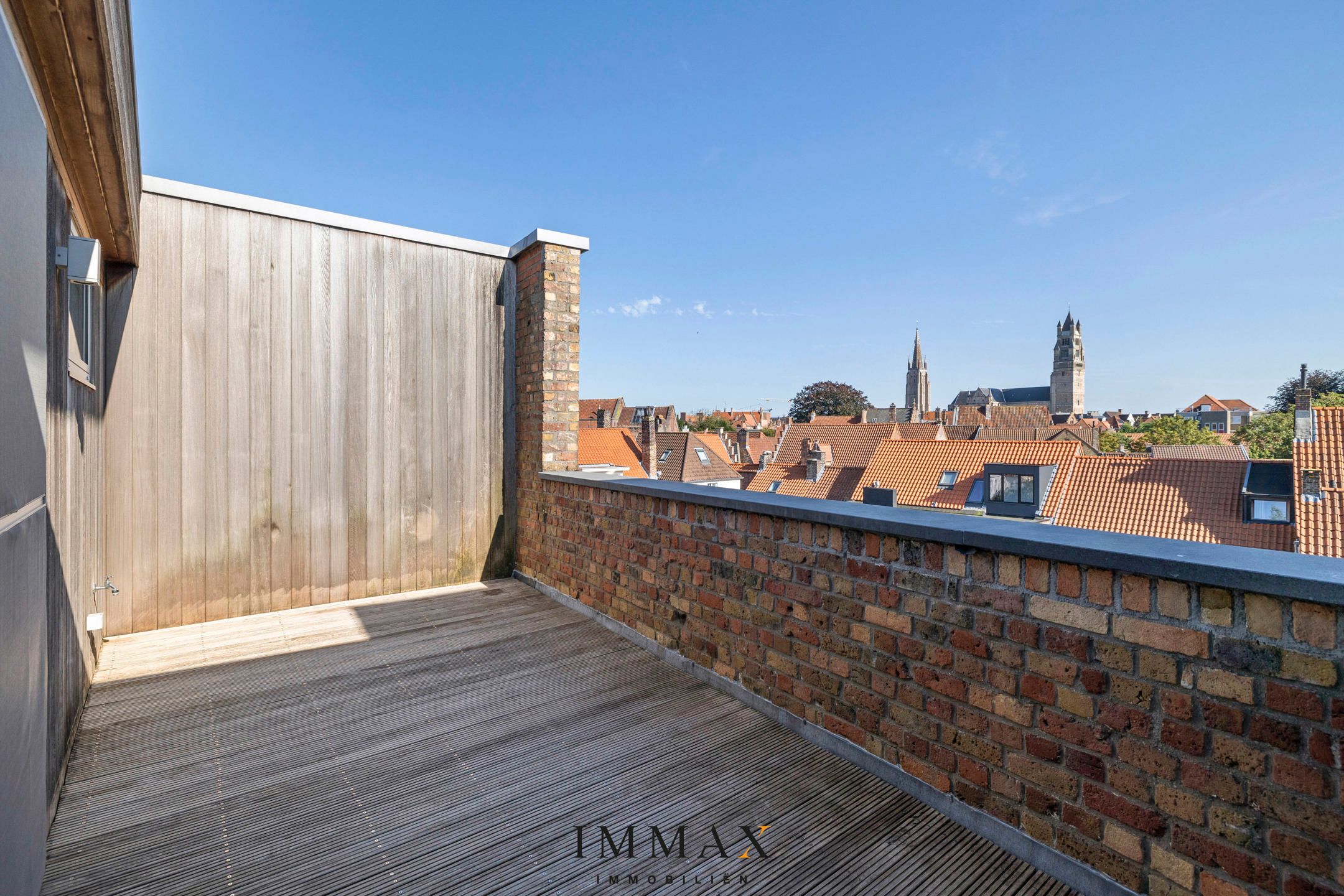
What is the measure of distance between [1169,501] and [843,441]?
1170 centimetres

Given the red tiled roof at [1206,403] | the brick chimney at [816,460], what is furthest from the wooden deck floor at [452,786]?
the red tiled roof at [1206,403]

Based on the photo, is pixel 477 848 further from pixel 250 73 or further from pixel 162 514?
pixel 250 73

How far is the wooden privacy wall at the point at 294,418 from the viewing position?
2721 millimetres

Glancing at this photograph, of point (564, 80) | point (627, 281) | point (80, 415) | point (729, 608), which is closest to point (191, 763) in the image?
point (80, 415)

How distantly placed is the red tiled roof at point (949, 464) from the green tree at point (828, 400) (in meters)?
33.2

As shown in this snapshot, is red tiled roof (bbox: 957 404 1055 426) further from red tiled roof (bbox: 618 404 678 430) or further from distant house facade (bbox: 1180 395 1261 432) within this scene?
red tiled roof (bbox: 618 404 678 430)

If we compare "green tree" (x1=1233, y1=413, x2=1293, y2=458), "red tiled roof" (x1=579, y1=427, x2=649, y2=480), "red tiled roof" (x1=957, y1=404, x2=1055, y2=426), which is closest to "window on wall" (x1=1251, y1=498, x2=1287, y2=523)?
"red tiled roof" (x1=579, y1=427, x2=649, y2=480)

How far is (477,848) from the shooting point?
1.37 m

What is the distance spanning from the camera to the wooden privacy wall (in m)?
2.72

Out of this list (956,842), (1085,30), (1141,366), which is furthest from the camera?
(1141,366)

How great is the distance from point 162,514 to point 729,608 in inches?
109

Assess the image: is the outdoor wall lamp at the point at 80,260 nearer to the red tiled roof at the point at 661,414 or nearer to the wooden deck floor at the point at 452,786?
the wooden deck floor at the point at 452,786

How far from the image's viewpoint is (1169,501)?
11.5m

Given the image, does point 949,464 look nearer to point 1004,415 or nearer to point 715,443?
point 715,443
